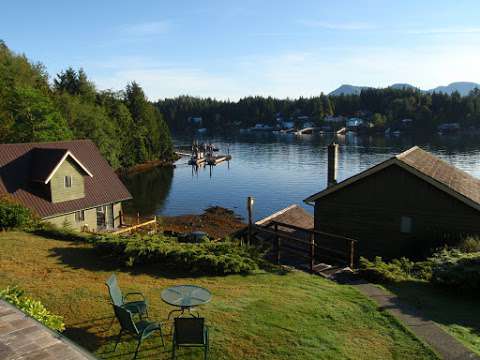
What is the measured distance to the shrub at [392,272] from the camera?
1636cm

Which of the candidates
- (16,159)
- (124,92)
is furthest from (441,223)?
(124,92)

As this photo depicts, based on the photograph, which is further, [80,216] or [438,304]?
[80,216]

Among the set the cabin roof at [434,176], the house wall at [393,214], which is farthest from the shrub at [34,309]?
the house wall at [393,214]

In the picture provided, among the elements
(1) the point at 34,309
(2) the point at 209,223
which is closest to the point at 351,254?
(1) the point at 34,309

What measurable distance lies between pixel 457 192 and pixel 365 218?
4.73 meters

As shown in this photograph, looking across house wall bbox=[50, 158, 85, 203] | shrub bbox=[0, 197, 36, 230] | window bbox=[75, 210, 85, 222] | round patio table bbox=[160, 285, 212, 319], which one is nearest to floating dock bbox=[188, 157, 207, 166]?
house wall bbox=[50, 158, 85, 203]

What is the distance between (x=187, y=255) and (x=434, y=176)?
1310 cm

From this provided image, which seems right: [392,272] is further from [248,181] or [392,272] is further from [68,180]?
[248,181]

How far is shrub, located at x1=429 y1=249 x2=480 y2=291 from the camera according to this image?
14.9m

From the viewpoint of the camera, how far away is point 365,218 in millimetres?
23719

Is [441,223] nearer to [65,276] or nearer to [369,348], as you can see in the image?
[369,348]

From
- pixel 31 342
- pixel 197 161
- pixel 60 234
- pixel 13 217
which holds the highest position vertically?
pixel 31 342

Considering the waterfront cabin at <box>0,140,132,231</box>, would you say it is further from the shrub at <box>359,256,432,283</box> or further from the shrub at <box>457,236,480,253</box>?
the shrub at <box>457,236,480,253</box>

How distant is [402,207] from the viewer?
22.5 meters
